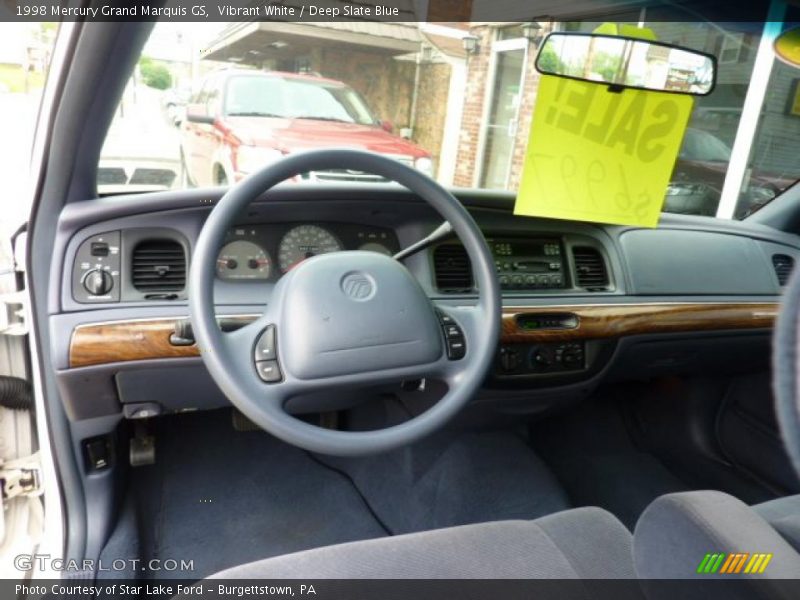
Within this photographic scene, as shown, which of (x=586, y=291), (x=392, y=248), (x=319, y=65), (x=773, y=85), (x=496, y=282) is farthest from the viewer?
(x=773, y=85)

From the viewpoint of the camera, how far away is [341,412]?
2234mm

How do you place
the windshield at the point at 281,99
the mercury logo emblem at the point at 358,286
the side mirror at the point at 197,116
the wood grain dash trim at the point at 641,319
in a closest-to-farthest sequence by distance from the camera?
the mercury logo emblem at the point at 358,286 < the wood grain dash trim at the point at 641,319 < the side mirror at the point at 197,116 < the windshield at the point at 281,99

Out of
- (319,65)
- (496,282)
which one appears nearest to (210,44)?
(319,65)

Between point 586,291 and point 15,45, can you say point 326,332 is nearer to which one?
point 15,45

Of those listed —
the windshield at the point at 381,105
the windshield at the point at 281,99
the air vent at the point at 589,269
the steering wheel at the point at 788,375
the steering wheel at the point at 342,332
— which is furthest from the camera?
the windshield at the point at 281,99

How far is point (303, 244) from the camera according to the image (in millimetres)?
1576

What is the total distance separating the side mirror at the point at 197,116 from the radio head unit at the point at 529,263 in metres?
1.11

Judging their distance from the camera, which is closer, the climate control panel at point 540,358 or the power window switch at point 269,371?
the power window switch at point 269,371

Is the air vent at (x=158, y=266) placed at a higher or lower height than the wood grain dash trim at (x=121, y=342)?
higher

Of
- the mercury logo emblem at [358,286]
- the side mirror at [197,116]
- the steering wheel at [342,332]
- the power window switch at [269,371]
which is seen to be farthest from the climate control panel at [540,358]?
the side mirror at [197,116]

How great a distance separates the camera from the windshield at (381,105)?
1.59 m

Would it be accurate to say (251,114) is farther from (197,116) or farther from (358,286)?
(358,286)

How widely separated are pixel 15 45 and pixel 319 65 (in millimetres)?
1340

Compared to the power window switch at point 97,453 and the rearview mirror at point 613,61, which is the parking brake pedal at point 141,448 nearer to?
the power window switch at point 97,453
